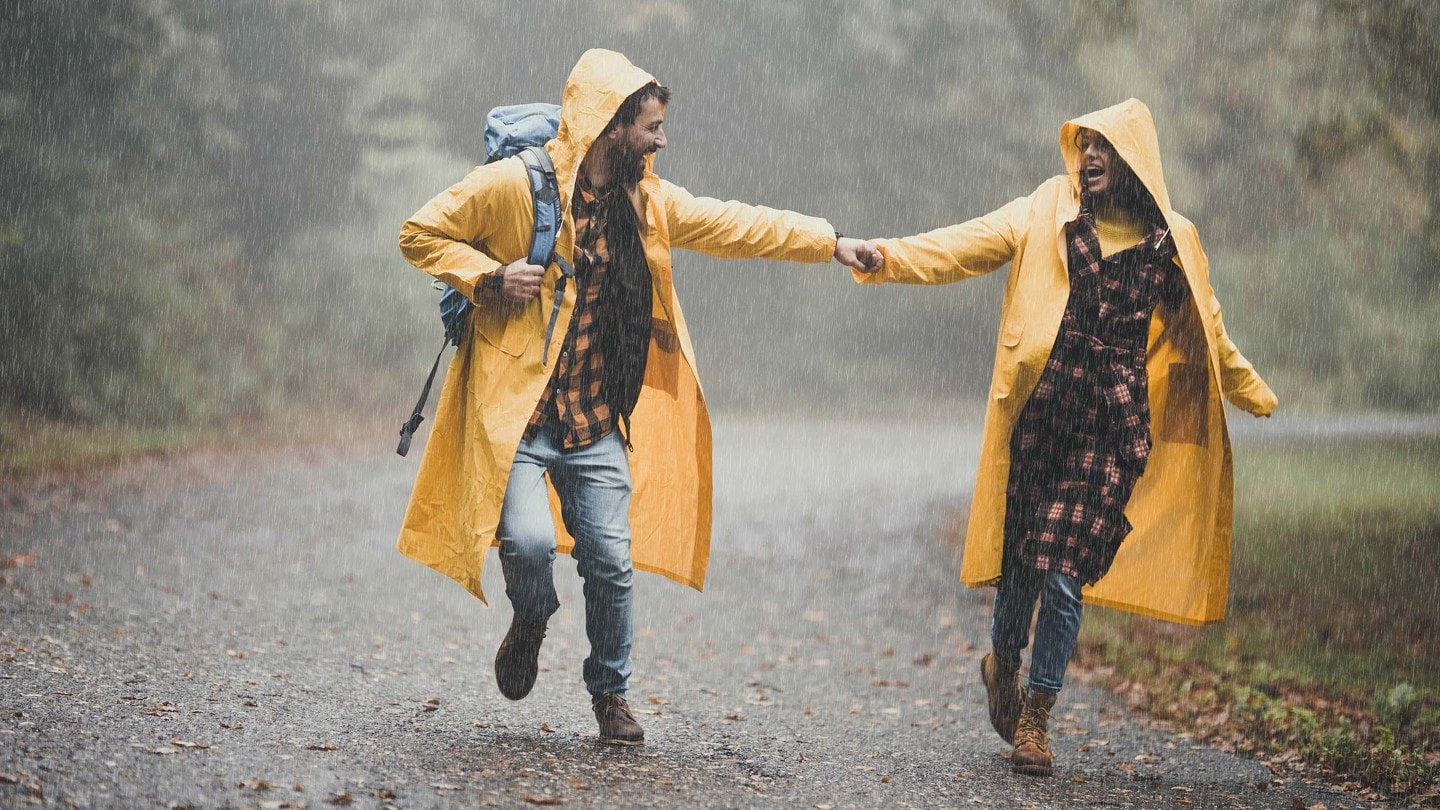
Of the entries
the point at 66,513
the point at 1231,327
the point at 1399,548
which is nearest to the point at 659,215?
the point at 1399,548

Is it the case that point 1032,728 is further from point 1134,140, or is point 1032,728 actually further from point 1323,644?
point 1323,644

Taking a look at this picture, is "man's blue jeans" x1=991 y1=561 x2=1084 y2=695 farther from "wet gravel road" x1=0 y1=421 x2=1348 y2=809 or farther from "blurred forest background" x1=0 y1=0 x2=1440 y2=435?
"blurred forest background" x1=0 y1=0 x2=1440 y2=435

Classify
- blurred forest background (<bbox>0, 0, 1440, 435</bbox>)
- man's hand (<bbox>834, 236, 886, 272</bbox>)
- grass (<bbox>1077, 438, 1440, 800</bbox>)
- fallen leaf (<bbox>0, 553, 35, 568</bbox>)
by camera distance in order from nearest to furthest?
man's hand (<bbox>834, 236, 886, 272</bbox>)
grass (<bbox>1077, 438, 1440, 800</bbox>)
fallen leaf (<bbox>0, 553, 35, 568</bbox>)
blurred forest background (<bbox>0, 0, 1440, 435</bbox>)

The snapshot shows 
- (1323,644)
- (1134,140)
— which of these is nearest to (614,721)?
(1134,140)

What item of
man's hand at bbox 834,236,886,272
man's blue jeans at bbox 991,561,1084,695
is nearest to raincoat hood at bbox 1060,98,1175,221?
man's hand at bbox 834,236,886,272

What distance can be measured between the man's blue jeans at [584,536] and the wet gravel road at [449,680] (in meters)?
0.41

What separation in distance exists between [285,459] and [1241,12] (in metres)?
11.9

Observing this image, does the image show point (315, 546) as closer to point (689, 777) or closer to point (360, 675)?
point (360, 675)

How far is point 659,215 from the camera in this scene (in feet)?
16.4

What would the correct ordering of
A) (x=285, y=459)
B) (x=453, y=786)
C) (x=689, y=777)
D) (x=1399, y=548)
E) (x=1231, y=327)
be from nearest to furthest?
(x=453, y=786), (x=689, y=777), (x=1399, y=548), (x=285, y=459), (x=1231, y=327)

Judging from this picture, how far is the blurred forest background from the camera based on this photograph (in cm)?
1282

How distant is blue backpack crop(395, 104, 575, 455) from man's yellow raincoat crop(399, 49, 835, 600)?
0.12 ft

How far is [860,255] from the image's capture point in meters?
5.45

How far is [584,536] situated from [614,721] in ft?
2.30
